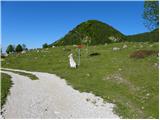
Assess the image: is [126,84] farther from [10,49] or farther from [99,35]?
[10,49]

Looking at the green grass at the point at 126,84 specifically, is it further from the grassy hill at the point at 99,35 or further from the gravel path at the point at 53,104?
the grassy hill at the point at 99,35

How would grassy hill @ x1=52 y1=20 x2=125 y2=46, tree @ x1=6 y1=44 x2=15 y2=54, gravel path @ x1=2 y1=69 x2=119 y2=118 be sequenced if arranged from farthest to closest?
tree @ x1=6 y1=44 x2=15 y2=54 < grassy hill @ x1=52 y1=20 x2=125 y2=46 < gravel path @ x1=2 y1=69 x2=119 y2=118

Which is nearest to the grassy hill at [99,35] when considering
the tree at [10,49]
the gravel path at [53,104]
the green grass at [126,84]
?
the tree at [10,49]

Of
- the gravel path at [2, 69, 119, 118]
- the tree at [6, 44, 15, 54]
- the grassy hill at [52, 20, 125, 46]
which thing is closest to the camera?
the gravel path at [2, 69, 119, 118]

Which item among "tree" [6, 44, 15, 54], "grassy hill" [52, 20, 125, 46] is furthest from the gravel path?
"tree" [6, 44, 15, 54]

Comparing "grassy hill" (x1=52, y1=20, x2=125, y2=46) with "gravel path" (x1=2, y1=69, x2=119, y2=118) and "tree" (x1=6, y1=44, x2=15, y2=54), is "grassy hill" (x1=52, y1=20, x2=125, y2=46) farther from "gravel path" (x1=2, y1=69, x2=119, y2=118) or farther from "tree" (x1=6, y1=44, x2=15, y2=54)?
"gravel path" (x1=2, y1=69, x2=119, y2=118)

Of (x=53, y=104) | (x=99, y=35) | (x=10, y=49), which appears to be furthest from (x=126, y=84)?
(x=10, y=49)

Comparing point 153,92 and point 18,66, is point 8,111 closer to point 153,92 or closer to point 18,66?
point 153,92

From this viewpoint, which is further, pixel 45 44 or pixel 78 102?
pixel 45 44

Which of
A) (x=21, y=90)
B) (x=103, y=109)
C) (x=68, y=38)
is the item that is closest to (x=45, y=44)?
(x=68, y=38)
